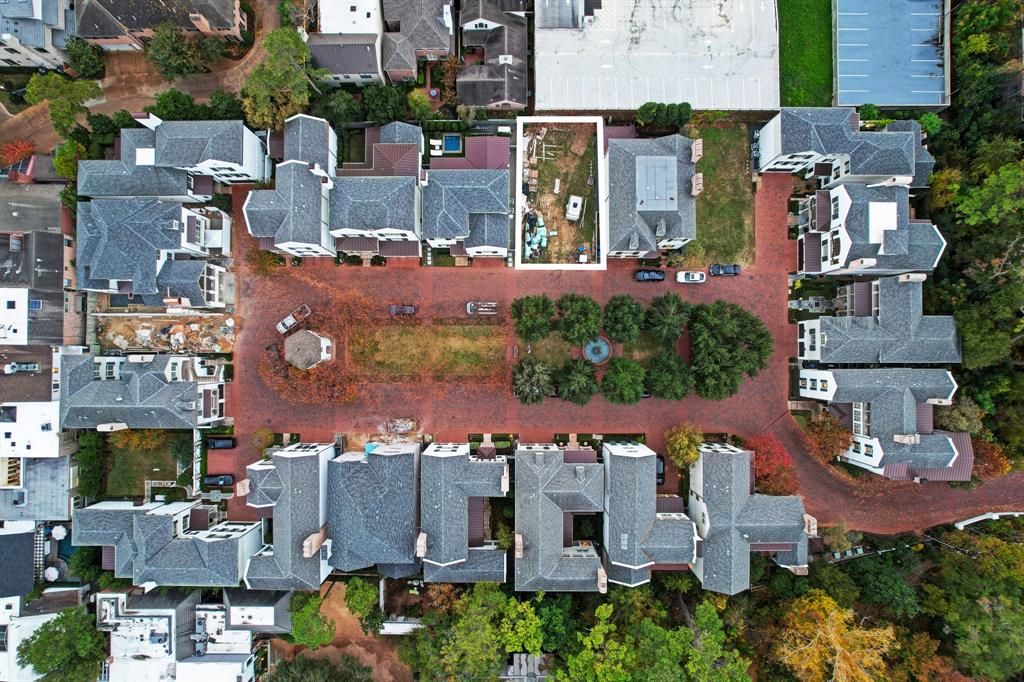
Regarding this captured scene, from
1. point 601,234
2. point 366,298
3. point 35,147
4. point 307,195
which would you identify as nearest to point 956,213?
point 601,234

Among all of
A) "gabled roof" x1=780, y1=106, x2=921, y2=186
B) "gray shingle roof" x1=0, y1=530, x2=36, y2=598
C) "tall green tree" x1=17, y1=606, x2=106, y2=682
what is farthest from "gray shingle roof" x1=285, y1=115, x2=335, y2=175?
"tall green tree" x1=17, y1=606, x2=106, y2=682

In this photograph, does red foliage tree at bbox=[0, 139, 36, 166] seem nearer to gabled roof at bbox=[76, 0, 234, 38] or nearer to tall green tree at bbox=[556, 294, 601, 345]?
gabled roof at bbox=[76, 0, 234, 38]

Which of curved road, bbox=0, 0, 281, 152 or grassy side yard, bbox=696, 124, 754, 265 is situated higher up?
curved road, bbox=0, 0, 281, 152

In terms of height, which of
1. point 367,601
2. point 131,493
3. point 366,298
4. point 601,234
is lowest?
point 367,601

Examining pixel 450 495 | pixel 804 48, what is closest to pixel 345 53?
pixel 450 495

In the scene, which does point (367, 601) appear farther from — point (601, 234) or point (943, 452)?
point (943, 452)

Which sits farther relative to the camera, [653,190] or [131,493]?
[131,493]

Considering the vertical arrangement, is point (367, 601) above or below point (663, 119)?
below
